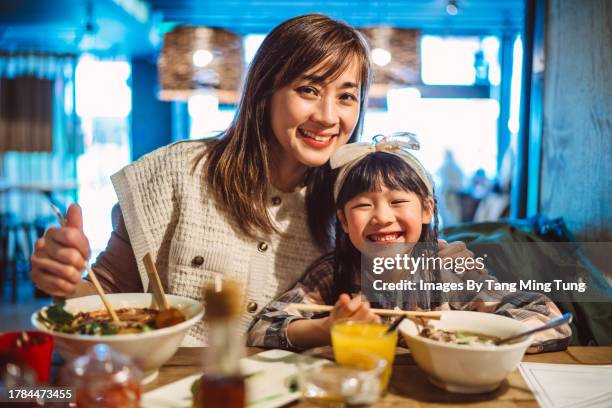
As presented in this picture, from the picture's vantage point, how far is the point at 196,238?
176 centimetres

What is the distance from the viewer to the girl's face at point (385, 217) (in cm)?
153

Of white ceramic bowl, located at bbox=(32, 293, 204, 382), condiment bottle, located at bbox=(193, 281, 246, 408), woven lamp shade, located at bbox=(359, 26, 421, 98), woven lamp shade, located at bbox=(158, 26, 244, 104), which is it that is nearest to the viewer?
condiment bottle, located at bbox=(193, 281, 246, 408)

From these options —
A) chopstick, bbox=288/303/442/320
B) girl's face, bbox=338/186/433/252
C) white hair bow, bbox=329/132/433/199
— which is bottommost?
chopstick, bbox=288/303/442/320

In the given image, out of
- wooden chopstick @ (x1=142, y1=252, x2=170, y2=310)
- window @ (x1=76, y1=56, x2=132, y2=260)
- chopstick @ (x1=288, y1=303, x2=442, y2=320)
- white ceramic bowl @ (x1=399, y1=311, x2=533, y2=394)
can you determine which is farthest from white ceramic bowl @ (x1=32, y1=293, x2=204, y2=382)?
window @ (x1=76, y1=56, x2=132, y2=260)

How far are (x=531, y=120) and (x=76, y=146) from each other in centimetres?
806

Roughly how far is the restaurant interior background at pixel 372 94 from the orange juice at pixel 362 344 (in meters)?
1.23

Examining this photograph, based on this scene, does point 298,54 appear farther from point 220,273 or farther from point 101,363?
point 101,363

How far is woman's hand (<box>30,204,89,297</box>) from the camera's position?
118 cm

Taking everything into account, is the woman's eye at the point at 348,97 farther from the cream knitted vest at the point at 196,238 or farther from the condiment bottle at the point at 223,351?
the condiment bottle at the point at 223,351

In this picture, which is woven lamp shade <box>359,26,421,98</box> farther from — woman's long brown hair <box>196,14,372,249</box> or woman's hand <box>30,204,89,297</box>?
woman's hand <box>30,204,89,297</box>

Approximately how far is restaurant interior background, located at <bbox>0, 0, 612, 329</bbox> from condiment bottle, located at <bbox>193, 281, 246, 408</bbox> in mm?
1668

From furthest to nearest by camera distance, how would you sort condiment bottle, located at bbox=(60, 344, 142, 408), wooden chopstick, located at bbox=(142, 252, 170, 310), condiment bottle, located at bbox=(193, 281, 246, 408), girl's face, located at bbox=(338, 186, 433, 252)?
1. girl's face, located at bbox=(338, 186, 433, 252)
2. wooden chopstick, located at bbox=(142, 252, 170, 310)
3. condiment bottle, located at bbox=(60, 344, 142, 408)
4. condiment bottle, located at bbox=(193, 281, 246, 408)

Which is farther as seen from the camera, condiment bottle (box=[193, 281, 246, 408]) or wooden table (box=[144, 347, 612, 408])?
wooden table (box=[144, 347, 612, 408])

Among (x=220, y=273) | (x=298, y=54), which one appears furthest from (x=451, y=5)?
(x=220, y=273)
